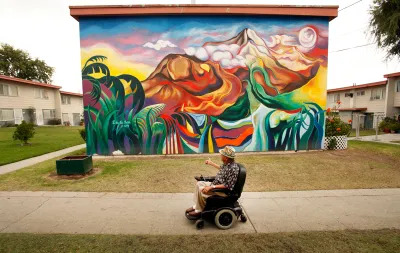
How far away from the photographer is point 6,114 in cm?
2456

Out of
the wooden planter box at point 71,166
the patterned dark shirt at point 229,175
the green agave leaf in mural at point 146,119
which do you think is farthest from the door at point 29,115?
the patterned dark shirt at point 229,175

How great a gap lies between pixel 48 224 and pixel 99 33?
788cm

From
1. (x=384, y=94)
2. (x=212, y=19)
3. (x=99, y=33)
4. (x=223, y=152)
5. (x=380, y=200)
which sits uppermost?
(x=212, y=19)

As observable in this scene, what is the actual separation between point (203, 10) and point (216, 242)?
8791mm

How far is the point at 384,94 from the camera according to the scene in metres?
23.3

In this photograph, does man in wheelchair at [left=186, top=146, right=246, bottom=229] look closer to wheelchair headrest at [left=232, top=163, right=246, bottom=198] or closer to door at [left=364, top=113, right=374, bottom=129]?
wheelchair headrest at [left=232, top=163, right=246, bottom=198]

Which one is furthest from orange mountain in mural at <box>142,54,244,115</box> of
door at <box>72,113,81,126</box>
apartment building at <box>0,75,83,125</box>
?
door at <box>72,113,81,126</box>

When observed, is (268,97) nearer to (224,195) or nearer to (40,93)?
(224,195)

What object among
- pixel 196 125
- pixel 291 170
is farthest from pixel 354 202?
pixel 196 125

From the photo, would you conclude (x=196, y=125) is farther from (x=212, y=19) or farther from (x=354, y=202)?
(x=354, y=202)

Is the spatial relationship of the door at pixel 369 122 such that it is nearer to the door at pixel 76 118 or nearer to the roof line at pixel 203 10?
the roof line at pixel 203 10

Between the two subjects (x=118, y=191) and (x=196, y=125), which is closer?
(x=118, y=191)

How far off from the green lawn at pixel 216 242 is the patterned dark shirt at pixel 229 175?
2.70ft

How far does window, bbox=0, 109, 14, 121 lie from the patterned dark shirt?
30408 millimetres
